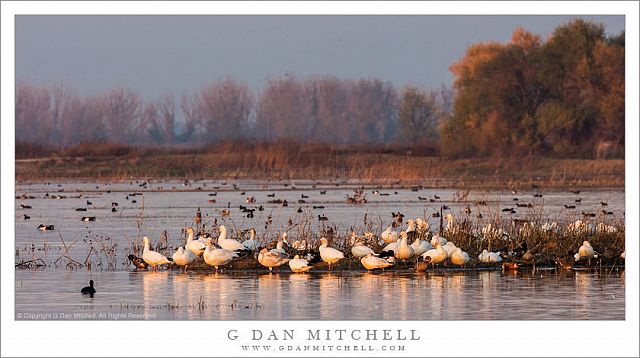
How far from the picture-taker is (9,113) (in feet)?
46.9

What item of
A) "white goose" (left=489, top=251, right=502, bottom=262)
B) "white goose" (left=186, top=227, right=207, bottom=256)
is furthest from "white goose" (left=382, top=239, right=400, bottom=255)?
"white goose" (left=186, top=227, right=207, bottom=256)

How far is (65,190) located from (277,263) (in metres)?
24.2

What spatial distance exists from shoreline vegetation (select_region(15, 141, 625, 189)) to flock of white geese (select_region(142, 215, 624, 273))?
27.7 m

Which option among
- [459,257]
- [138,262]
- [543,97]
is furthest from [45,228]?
[543,97]

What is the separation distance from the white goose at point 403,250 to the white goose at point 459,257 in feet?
1.96

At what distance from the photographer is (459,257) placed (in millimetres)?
16812

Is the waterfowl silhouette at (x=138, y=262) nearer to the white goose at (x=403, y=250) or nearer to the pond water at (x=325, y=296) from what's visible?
the pond water at (x=325, y=296)

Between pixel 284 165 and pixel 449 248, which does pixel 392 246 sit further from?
pixel 284 165

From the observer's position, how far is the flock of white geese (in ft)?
54.1

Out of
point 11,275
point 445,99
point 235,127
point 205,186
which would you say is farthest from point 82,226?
point 445,99

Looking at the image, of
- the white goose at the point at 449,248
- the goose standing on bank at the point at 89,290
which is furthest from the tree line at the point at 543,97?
the goose standing on bank at the point at 89,290

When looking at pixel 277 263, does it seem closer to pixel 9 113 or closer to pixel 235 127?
pixel 9 113

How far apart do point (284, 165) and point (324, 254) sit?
34.6m

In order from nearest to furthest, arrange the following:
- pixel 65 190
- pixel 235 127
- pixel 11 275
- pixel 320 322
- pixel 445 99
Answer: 1. pixel 320 322
2. pixel 11 275
3. pixel 65 190
4. pixel 235 127
5. pixel 445 99
